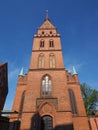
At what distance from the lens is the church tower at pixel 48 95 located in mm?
17016

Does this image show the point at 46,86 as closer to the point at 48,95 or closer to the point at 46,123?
the point at 48,95

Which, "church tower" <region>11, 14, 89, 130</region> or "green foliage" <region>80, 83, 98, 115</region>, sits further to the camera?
"green foliage" <region>80, 83, 98, 115</region>

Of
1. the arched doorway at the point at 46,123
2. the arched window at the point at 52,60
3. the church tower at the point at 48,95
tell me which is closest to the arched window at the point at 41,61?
the church tower at the point at 48,95

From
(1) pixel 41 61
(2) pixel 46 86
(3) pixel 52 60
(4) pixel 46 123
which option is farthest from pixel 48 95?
(3) pixel 52 60

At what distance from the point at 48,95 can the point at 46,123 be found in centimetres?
375

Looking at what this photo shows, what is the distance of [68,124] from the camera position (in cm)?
1652

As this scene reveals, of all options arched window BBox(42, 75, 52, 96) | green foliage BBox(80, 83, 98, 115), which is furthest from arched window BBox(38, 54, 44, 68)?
green foliage BBox(80, 83, 98, 115)

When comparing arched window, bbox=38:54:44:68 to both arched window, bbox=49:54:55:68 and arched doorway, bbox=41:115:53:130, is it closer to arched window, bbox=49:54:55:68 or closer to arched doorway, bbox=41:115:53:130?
arched window, bbox=49:54:55:68

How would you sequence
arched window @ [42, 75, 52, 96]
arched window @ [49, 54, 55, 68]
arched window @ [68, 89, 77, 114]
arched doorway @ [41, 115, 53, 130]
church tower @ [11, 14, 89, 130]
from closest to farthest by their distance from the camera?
arched doorway @ [41, 115, 53, 130], church tower @ [11, 14, 89, 130], arched window @ [42, 75, 52, 96], arched window @ [68, 89, 77, 114], arched window @ [49, 54, 55, 68]

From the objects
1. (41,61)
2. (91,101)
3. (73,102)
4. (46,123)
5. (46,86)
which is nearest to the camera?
(46,123)

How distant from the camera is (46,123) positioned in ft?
56.3

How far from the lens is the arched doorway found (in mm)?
16891

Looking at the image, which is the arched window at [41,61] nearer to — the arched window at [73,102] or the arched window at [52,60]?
the arched window at [52,60]

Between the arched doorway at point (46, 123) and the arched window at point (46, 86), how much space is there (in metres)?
3.27
